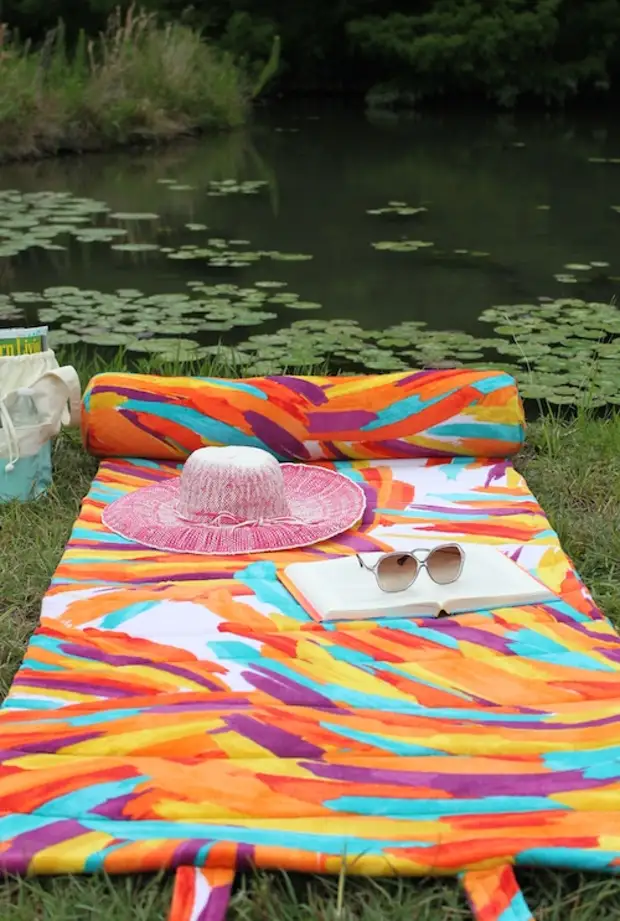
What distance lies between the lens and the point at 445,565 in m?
1.93

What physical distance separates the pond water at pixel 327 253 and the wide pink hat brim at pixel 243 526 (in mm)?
1126

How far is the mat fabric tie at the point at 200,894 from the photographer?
124 cm

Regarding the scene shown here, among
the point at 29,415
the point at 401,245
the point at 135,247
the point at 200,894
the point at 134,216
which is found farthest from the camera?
the point at 134,216

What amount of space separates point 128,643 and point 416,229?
5.06m

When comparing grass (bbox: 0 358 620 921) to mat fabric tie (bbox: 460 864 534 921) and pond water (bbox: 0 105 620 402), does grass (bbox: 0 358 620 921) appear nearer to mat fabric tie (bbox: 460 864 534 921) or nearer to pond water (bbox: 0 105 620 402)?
mat fabric tie (bbox: 460 864 534 921)

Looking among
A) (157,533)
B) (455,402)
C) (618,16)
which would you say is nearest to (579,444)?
(455,402)

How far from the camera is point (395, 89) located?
1672 cm

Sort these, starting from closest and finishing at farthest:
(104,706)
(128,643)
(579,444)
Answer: (104,706) → (128,643) → (579,444)

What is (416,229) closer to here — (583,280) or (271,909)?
(583,280)

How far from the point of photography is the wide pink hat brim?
2.15m

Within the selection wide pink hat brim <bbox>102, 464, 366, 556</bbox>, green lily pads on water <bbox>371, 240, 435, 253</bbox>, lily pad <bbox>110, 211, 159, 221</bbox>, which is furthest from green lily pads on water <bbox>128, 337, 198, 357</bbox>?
lily pad <bbox>110, 211, 159, 221</bbox>

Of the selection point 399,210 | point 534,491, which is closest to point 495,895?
point 534,491

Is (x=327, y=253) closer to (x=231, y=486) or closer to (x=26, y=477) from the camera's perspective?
(x=26, y=477)

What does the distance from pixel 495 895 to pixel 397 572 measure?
0.70m
